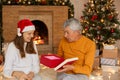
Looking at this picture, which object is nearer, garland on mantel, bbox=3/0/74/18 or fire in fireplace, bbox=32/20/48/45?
garland on mantel, bbox=3/0/74/18

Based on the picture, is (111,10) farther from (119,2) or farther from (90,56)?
(90,56)

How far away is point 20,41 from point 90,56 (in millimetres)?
667

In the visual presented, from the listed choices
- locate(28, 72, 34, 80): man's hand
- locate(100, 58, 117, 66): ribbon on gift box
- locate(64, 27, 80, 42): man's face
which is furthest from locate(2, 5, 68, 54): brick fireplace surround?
locate(28, 72, 34, 80): man's hand

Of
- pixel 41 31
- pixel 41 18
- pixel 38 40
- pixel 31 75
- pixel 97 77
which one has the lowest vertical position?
pixel 97 77

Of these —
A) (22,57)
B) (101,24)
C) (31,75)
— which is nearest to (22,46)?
(22,57)

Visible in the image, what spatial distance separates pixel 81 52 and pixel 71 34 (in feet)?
0.69

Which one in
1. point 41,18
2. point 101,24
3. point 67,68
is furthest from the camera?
point 41,18

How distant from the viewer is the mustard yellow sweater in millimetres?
2455

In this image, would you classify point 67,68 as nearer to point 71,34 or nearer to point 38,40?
point 71,34

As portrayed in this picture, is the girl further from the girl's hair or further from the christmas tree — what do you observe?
the christmas tree

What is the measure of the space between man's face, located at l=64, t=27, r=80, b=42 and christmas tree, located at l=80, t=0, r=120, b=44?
3.28 m

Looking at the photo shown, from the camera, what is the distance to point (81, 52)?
2543 millimetres

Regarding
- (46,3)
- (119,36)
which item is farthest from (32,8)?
(119,36)

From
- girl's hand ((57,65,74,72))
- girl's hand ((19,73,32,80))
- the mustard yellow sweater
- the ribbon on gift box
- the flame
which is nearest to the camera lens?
girl's hand ((19,73,32,80))
